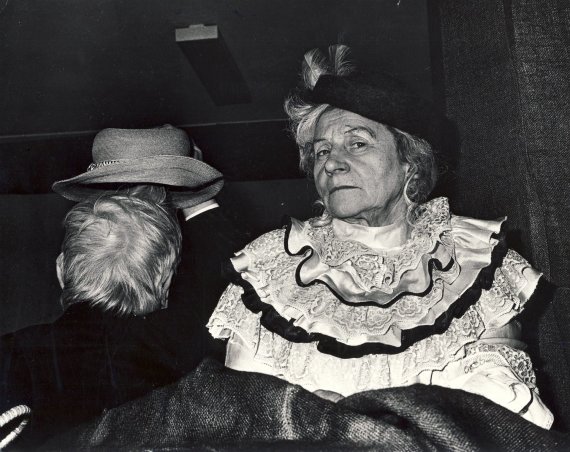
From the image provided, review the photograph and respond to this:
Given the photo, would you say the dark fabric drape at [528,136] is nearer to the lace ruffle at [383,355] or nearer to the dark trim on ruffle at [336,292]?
the lace ruffle at [383,355]

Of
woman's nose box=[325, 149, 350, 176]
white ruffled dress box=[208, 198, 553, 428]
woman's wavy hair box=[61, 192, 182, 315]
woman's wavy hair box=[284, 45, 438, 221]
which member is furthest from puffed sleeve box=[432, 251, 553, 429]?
woman's wavy hair box=[61, 192, 182, 315]

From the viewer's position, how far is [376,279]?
1.40 metres

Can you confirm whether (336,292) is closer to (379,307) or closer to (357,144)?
(379,307)

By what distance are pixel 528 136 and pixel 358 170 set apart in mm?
371

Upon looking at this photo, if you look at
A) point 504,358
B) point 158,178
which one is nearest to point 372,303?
point 504,358

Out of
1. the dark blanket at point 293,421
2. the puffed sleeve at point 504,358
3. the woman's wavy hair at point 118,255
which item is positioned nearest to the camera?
the dark blanket at point 293,421

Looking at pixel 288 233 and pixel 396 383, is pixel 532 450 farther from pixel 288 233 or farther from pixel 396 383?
pixel 288 233

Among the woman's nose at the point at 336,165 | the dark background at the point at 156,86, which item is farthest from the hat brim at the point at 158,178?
the dark background at the point at 156,86

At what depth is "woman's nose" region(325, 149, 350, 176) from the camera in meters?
1.45

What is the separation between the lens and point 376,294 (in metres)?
1.37

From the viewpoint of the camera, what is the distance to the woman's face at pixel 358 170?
1.45 m

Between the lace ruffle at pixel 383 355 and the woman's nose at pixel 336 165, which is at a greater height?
the woman's nose at pixel 336 165

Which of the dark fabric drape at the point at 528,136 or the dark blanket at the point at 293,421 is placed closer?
the dark blanket at the point at 293,421

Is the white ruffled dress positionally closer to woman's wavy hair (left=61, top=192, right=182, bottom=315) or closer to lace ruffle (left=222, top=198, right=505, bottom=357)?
lace ruffle (left=222, top=198, right=505, bottom=357)
